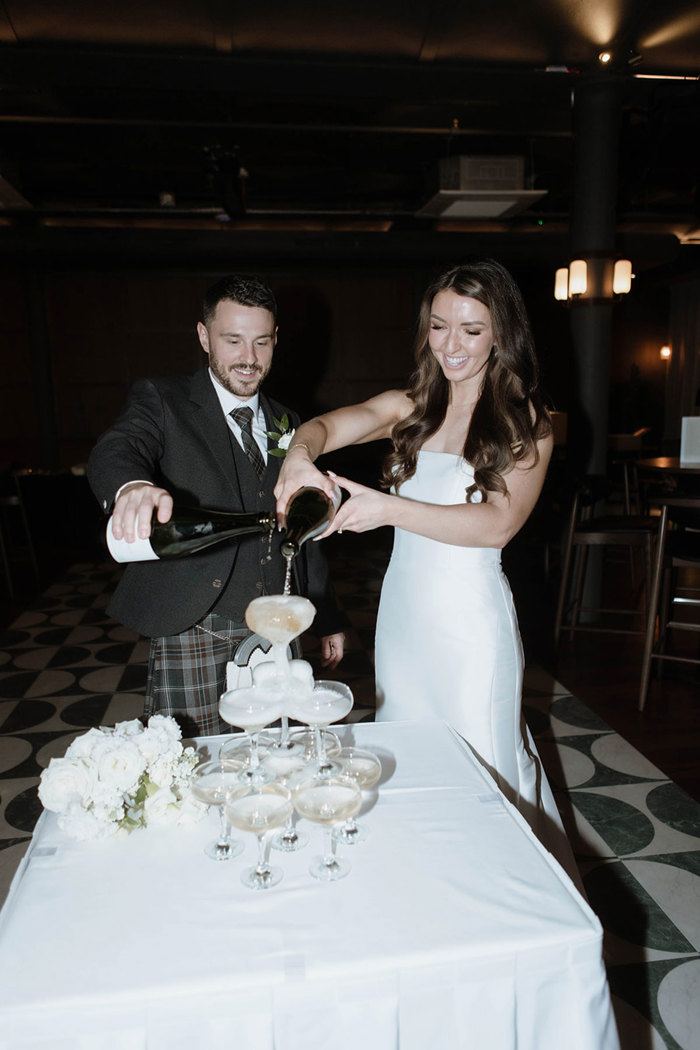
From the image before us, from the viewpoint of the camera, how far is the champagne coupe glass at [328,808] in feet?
3.43

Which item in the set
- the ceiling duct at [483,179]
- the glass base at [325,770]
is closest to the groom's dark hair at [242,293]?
the glass base at [325,770]

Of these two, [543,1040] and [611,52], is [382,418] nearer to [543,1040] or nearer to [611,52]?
[543,1040]

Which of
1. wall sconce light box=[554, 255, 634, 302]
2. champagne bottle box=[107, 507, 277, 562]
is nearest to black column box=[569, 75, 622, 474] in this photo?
wall sconce light box=[554, 255, 634, 302]

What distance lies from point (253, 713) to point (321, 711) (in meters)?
0.12

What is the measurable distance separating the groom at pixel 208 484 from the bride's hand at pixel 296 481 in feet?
1.12

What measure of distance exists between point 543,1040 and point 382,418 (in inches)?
62.4

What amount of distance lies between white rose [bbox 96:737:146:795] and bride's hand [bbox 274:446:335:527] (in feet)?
1.90

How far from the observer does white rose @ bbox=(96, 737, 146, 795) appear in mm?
1131

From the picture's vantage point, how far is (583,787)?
283 cm

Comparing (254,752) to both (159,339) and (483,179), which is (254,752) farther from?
(159,339)

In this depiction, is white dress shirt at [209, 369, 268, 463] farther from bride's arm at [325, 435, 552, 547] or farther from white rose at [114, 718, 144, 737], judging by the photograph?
white rose at [114, 718, 144, 737]

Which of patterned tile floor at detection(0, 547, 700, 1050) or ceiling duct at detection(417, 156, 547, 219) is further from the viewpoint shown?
ceiling duct at detection(417, 156, 547, 219)

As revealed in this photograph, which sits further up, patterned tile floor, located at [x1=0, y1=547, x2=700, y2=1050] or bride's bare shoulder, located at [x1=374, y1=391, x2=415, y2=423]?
bride's bare shoulder, located at [x1=374, y1=391, x2=415, y2=423]

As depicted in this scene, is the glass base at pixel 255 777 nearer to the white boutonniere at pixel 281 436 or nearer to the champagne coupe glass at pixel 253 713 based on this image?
the champagne coupe glass at pixel 253 713
